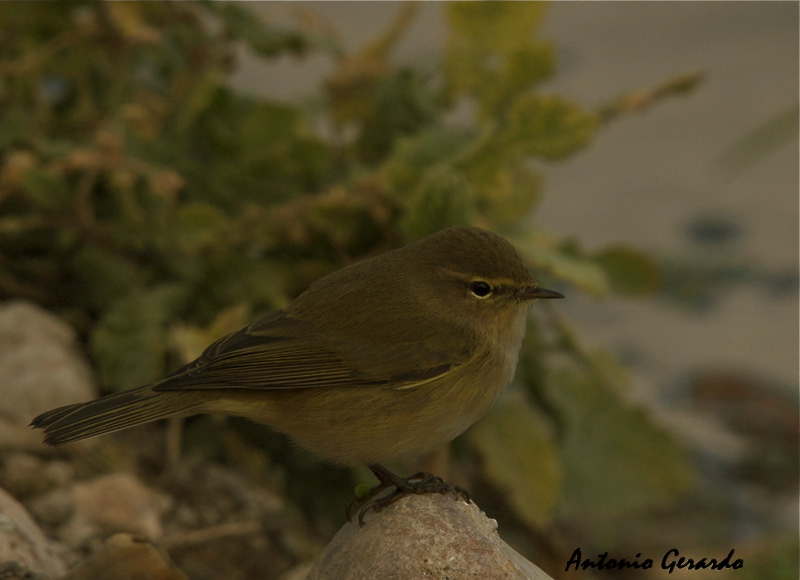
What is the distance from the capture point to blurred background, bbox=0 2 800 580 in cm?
436

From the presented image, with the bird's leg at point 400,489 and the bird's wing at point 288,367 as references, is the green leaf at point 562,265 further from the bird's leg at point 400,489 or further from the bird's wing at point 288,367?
the bird's leg at point 400,489

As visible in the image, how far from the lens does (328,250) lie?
4988 millimetres

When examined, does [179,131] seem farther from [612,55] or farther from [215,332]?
[612,55]

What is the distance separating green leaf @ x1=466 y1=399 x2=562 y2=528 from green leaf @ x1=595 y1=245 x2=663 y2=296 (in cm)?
94

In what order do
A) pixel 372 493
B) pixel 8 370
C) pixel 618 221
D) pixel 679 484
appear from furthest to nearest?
pixel 618 221 < pixel 679 484 < pixel 8 370 < pixel 372 493

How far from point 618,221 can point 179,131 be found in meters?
3.40

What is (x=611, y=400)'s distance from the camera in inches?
202

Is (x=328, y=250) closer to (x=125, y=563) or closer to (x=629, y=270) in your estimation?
(x=629, y=270)

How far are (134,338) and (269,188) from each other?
3.72ft

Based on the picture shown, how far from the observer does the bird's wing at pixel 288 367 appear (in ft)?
10.4

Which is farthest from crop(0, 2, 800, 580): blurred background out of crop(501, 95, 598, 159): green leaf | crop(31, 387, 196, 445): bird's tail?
crop(31, 387, 196, 445): bird's tail

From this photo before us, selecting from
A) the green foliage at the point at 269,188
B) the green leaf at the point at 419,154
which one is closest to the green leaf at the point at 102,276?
the green foliage at the point at 269,188

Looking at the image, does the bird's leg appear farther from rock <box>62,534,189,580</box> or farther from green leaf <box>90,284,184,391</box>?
green leaf <box>90,284,184,391</box>

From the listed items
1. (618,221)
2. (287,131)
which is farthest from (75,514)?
(618,221)
